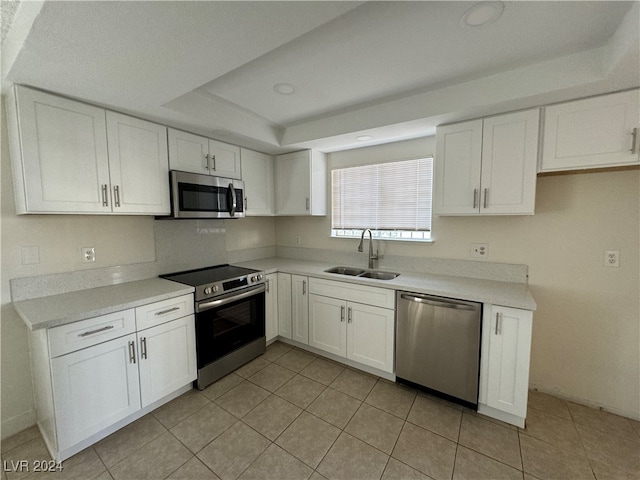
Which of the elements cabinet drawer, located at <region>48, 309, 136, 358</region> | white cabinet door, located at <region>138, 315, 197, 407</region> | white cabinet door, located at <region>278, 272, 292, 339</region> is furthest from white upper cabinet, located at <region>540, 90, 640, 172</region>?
cabinet drawer, located at <region>48, 309, 136, 358</region>

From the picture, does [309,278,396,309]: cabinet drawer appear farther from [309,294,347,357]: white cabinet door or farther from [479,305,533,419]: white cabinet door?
[479,305,533,419]: white cabinet door

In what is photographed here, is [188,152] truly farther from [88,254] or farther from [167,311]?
[167,311]

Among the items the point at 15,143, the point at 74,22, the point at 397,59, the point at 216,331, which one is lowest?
the point at 216,331

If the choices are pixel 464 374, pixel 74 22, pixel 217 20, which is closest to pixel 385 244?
pixel 464 374

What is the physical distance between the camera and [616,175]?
1.88 m

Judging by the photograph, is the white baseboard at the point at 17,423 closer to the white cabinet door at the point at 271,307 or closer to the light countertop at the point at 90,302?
the light countertop at the point at 90,302

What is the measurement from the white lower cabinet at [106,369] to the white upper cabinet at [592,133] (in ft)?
9.45

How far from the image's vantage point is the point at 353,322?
98.0 inches

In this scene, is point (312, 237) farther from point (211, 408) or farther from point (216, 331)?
point (211, 408)

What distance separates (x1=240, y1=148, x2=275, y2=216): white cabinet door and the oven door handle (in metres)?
0.87

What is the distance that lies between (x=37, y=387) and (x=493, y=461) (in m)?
3.02

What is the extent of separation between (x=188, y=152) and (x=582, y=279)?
11.2ft

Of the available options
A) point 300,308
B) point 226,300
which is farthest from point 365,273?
point 226,300

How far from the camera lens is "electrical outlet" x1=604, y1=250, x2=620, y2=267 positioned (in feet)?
6.25
